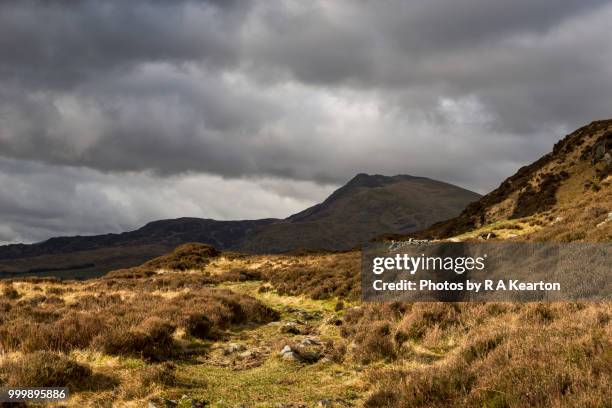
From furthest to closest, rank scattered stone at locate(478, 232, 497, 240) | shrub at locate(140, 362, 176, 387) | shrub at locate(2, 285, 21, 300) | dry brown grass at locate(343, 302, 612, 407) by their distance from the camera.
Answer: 1. scattered stone at locate(478, 232, 497, 240)
2. shrub at locate(2, 285, 21, 300)
3. shrub at locate(140, 362, 176, 387)
4. dry brown grass at locate(343, 302, 612, 407)

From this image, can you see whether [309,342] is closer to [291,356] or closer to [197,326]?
[291,356]

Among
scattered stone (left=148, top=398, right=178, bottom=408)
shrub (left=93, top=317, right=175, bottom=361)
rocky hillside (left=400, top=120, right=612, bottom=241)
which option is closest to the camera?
scattered stone (left=148, top=398, right=178, bottom=408)

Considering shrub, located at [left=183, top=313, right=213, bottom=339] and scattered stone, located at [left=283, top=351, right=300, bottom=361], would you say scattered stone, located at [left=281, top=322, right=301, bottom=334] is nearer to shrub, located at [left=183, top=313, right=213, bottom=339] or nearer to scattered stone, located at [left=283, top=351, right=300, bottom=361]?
shrub, located at [left=183, top=313, right=213, bottom=339]

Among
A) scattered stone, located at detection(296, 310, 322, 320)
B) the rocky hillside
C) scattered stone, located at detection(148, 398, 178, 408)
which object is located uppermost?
the rocky hillside

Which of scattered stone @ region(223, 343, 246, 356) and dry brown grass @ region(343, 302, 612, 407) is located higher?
dry brown grass @ region(343, 302, 612, 407)

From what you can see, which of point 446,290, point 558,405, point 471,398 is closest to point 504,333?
point 471,398

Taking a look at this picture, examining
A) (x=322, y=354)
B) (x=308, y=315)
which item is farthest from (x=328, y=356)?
(x=308, y=315)

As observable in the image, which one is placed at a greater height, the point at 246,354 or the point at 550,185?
the point at 550,185

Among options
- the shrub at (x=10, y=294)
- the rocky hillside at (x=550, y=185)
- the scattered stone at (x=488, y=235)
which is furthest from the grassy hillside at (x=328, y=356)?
the rocky hillside at (x=550, y=185)

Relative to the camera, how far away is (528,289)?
1353cm

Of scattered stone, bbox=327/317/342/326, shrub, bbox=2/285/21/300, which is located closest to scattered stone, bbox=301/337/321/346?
scattered stone, bbox=327/317/342/326

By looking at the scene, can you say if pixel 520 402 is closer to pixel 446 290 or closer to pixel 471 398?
pixel 471 398

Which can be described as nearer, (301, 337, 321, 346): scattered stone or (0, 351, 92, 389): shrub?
(0, 351, 92, 389): shrub

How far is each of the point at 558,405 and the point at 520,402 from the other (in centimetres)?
59
